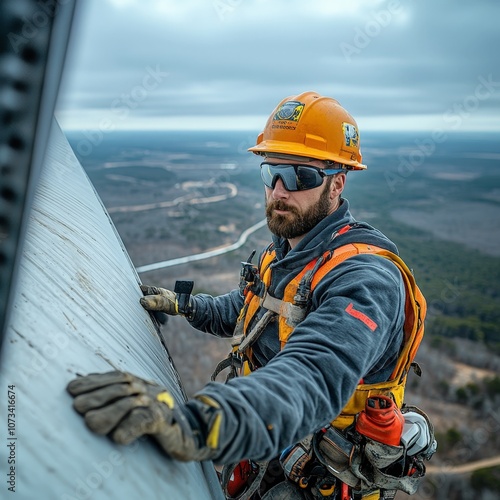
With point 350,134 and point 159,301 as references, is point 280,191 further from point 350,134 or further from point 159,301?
point 159,301

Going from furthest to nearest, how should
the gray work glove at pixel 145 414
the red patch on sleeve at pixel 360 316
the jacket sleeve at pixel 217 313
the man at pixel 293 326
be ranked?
the jacket sleeve at pixel 217 313 < the red patch on sleeve at pixel 360 316 < the man at pixel 293 326 < the gray work glove at pixel 145 414

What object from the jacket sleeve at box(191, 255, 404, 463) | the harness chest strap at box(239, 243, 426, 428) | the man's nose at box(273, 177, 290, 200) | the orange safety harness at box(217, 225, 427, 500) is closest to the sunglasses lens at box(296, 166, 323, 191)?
the man's nose at box(273, 177, 290, 200)

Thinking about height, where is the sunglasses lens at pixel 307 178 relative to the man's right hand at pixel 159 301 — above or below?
above

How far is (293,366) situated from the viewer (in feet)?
7.47

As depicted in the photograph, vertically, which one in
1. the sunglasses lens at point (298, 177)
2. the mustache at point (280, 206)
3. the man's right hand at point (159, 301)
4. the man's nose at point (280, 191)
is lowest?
the man's right hand at point (159, 301)

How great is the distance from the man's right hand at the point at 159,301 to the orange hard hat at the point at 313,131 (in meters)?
1.47

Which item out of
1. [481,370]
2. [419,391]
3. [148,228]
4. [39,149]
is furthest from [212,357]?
[148,228]

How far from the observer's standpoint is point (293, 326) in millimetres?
3094

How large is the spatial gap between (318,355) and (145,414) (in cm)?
92

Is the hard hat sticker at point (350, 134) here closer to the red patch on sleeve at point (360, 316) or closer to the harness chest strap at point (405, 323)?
the harness chest strap at point (405, 323)

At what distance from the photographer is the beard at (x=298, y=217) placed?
369 centimetres

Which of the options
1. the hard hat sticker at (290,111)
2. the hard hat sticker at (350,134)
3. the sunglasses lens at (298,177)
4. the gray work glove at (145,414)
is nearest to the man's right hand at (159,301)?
the sunglasses lens at (298,177)

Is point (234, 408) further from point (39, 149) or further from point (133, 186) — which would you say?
point (133, 186)

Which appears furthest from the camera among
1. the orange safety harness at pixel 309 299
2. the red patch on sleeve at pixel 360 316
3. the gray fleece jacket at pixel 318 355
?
the orange safety harness at pixel 309 299
